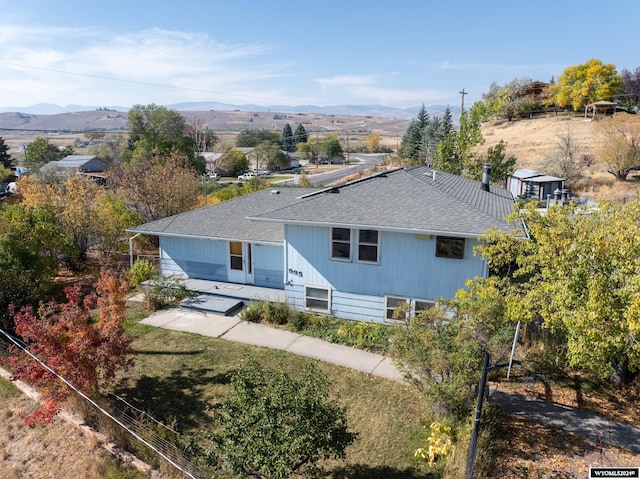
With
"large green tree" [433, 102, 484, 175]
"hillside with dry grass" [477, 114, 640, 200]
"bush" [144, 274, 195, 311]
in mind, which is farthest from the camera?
"hillside with dry grass" [477, 114, 640, 200]

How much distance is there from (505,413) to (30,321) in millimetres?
9856

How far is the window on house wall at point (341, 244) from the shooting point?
13.3 m

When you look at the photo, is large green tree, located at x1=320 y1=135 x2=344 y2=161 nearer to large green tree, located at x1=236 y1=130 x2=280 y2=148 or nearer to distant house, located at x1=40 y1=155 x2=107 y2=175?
large green tree, located at x1=236 y1=130 x2=280 y2=148

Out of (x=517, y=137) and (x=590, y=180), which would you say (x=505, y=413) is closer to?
(x=590, y=180)

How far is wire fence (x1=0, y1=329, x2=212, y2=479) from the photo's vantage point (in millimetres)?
7102

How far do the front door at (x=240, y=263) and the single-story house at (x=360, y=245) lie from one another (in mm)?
39

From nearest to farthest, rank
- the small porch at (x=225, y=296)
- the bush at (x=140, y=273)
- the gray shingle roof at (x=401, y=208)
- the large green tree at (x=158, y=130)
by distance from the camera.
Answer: the gray shingle roof at (x=401, y=208)
the small porch at (x=225, y=296)
the bush at (x=140, y=273)
the large green tree at (x=158, y=130)

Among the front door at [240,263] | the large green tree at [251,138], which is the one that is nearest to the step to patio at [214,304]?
the front door at [240,263]

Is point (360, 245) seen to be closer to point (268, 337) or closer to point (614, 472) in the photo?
point (268, 337)

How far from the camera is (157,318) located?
14320 millimetres

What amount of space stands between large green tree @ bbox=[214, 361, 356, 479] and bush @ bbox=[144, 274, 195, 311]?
9.81 meters

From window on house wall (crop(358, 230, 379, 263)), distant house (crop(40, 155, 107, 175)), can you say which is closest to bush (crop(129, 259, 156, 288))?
→ window on house wall (crop(358, 230, 379, 263))

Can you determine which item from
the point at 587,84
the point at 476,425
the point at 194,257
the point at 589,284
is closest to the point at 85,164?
the point at 194,257

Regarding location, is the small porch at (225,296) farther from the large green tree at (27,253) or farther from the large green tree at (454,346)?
the large green tree at (454,346)
